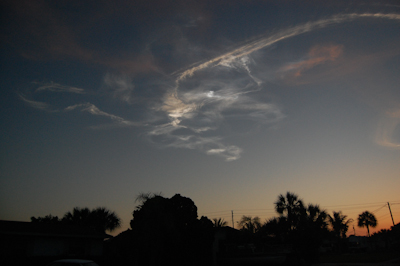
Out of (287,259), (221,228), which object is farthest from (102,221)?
(287,259)

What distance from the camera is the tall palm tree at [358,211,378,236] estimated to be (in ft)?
221

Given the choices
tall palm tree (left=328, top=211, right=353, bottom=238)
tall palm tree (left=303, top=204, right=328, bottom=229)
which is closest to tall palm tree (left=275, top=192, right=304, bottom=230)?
tall palm tree (left=303, top=204, right=328, bottom=229)

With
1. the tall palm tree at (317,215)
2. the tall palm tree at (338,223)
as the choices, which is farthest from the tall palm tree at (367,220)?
the tall palm tree at (317,215)

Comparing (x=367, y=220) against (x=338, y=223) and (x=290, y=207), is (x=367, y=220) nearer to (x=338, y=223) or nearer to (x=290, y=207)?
(x=338, y=223)

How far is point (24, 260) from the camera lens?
20.3 m

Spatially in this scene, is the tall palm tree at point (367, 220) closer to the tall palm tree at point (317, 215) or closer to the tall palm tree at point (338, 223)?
the tall palm tree at point (338, 223)

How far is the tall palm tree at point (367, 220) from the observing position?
67.4 m

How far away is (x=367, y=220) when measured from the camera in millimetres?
68188

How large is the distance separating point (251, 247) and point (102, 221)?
20127 mm

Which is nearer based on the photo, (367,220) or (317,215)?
(317,215)

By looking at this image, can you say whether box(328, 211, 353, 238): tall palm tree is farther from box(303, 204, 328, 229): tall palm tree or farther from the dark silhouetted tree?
the dark silhouetted tree

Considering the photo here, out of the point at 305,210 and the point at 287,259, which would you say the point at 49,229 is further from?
the point at 305,210

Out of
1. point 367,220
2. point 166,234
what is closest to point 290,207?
point 166,234

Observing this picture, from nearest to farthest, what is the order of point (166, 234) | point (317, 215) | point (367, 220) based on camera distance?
point (166, 234), point (317, 215), point (367, 220)
